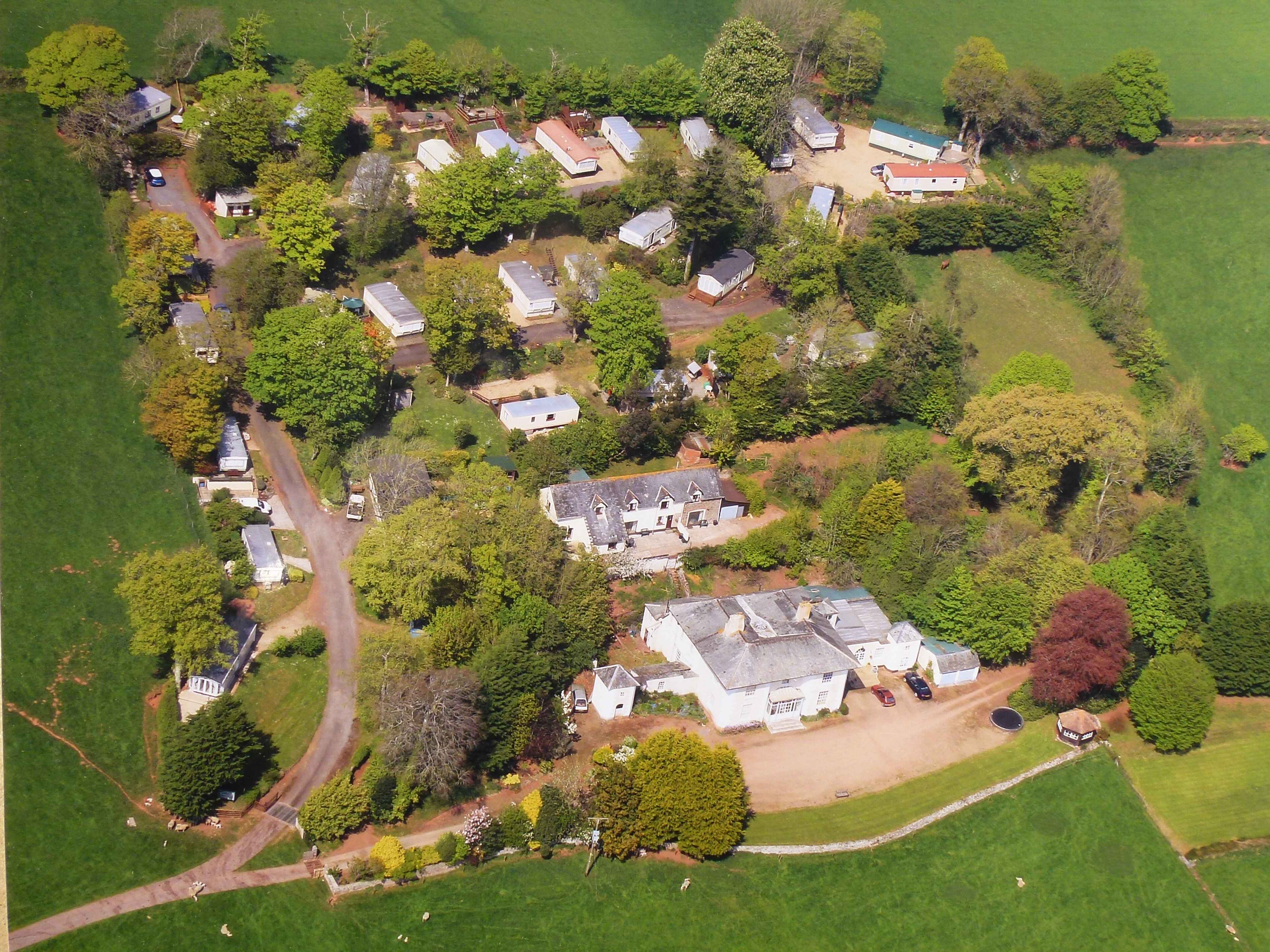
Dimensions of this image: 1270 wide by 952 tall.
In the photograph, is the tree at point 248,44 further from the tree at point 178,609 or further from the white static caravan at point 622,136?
the tree at point 178,609

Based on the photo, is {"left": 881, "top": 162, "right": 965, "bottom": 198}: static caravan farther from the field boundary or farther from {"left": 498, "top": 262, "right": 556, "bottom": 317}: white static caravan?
the field boundary

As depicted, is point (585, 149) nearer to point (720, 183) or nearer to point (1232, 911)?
point (720, 183)

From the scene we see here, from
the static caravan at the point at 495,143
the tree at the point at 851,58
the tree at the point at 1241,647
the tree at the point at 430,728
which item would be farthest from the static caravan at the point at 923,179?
the tree at the point at 430,728

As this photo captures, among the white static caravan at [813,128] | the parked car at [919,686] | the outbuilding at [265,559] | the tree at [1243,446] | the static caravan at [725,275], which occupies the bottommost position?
the parked car at [919,686]

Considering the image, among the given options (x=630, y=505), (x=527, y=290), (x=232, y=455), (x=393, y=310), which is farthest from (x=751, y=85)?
(x=232, y=455)

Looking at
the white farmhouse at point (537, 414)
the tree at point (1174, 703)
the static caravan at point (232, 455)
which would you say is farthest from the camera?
the white farmhouse at point (537, 414)
